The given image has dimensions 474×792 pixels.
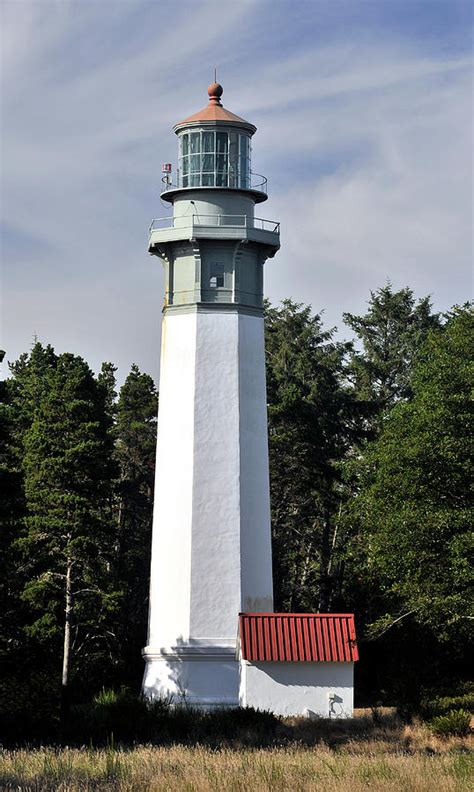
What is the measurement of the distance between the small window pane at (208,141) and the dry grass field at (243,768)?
62.2 feet

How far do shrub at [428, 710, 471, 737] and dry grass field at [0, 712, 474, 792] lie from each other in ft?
5.92

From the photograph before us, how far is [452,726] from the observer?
31.6 m

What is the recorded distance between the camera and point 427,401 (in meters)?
38.2

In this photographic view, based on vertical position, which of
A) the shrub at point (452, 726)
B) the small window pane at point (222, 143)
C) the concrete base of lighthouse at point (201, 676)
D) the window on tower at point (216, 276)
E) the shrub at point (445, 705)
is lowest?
the shrub at point (452, 726)

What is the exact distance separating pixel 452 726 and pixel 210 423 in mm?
11765

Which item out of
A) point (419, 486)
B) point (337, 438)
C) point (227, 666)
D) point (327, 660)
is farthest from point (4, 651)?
point (337, 438)

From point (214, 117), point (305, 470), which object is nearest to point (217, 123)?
point (214, 117)

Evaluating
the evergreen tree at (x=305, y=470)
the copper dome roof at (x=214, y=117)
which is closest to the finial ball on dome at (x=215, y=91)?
the copper dome roof at (x=214, y=117)

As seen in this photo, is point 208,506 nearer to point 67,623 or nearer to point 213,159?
point 67,623

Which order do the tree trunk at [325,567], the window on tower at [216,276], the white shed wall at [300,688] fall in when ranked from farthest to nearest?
1. the tree trunk at [325,567]
2. the window on tower at [216,276]
3. the white shed wall at [300,688]

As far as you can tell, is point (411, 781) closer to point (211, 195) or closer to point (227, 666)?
point (227, 666)

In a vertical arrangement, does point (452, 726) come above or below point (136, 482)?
below

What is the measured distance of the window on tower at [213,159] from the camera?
136ft

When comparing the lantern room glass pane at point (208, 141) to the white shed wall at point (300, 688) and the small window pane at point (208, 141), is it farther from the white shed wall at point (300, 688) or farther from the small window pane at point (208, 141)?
the white shed wall at point (300, 688)
